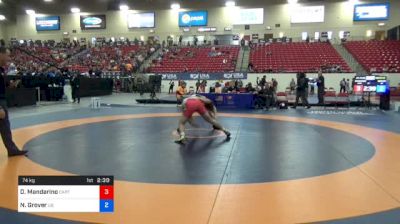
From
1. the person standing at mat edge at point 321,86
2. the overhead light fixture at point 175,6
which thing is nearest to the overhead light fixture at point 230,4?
the overhead light fixture at point 175,6

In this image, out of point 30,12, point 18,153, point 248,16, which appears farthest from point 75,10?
point 18,153

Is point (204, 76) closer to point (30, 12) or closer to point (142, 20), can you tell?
point (142, 20)

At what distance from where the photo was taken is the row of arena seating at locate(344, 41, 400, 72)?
93.6 feet

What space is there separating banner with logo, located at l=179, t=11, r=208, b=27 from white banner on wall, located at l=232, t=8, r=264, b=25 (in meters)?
3.24

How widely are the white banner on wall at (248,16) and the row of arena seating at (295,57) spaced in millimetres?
4045

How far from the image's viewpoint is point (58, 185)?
2344mm

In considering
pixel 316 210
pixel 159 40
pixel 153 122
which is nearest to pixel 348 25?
pixel 159 40

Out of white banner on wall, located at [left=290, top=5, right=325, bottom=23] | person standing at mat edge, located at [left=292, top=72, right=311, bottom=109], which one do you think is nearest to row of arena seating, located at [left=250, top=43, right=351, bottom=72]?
white banner on wall, located at [left=290, top=5, right=325, bottom=23]

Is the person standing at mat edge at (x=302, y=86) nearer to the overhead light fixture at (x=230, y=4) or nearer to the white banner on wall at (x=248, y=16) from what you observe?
the white banner on wall at (x=248, y=16)

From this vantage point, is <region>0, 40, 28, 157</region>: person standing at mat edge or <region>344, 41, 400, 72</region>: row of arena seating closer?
<region>0, 40, 28, 157</region>: person standing at mat edge

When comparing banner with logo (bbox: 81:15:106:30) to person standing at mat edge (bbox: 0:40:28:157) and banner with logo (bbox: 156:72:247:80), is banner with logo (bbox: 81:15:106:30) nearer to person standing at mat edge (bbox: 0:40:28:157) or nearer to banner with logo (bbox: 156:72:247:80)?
banner with logo (bbox: 156:72:247:80)

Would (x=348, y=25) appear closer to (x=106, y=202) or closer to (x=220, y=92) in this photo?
(x=220, y=92)

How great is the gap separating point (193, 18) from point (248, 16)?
5.91 metres

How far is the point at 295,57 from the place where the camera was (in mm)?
31734
